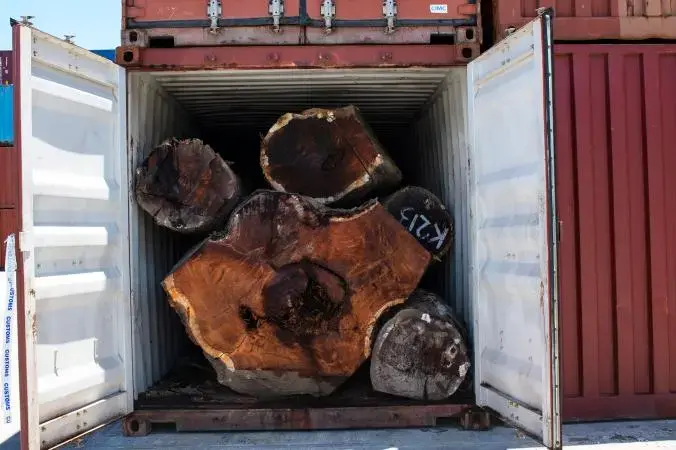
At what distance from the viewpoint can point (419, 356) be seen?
133 inches

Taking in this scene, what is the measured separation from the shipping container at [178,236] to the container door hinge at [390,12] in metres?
0.16

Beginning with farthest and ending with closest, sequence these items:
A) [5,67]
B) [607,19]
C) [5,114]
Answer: [5,67], [5,114], [607,19]

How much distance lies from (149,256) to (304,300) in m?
1.25

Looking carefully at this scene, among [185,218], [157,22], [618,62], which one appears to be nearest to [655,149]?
[618,62]

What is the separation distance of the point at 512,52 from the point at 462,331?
1.70m

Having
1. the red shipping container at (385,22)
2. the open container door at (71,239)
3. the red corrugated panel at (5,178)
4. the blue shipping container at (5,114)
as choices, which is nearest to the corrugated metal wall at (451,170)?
the red shipping container at (385,22)

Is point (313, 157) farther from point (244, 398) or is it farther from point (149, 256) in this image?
point (244, 398)

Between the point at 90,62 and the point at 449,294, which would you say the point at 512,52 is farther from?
the point at 90,62

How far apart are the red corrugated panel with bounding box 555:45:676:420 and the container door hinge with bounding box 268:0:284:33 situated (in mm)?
1896

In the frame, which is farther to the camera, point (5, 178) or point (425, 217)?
point (5, 178)

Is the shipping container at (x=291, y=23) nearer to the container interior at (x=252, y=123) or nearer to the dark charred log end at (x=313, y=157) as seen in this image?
the container interior at (x=252, y=123)

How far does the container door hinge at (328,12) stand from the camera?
3.66m

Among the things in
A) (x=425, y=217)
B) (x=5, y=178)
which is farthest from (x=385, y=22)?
(x=5, y=178)

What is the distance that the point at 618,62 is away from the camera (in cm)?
397
